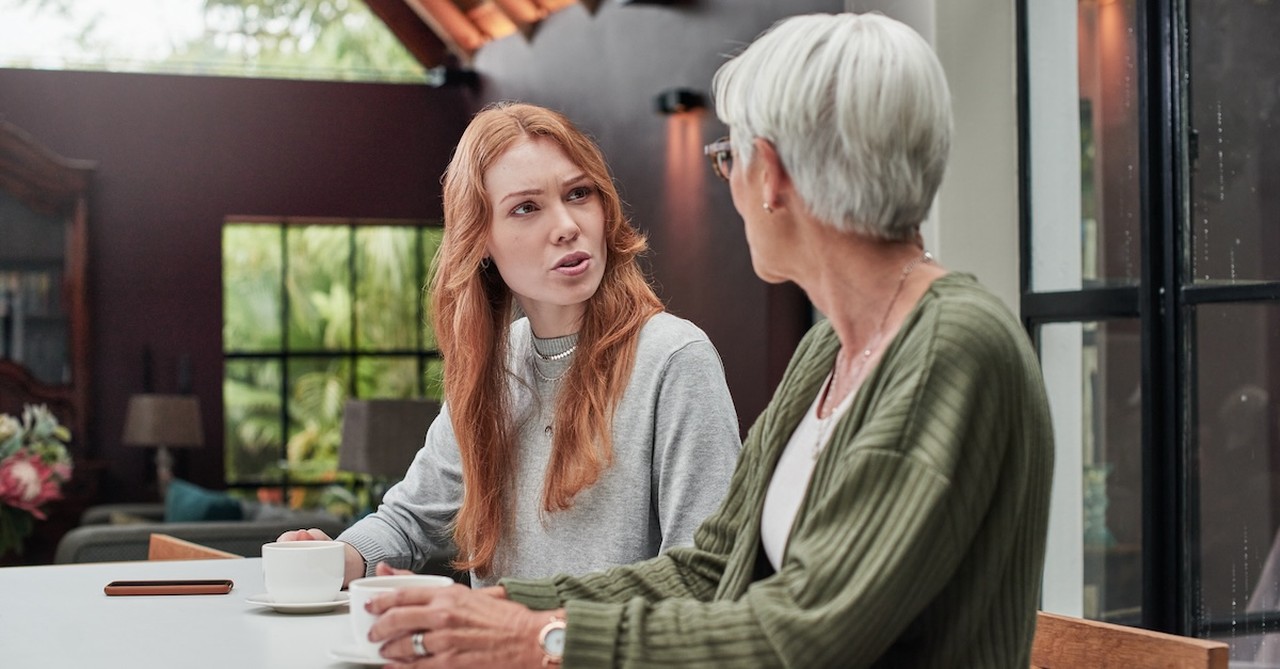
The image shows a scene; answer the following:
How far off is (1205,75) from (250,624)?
3024mm

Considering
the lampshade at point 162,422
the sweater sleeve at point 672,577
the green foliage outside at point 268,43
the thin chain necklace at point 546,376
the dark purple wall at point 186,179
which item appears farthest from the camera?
the green foliage outside at point 268,43

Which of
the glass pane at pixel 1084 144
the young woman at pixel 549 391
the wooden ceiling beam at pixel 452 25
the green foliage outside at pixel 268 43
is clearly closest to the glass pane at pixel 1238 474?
the glass pane at pixel 1084 144

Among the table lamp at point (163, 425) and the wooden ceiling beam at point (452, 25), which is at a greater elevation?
the wooden ceiling beam at point (452, 25)

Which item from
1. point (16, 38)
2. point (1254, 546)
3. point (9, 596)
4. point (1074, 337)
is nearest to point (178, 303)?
point (16, 38)

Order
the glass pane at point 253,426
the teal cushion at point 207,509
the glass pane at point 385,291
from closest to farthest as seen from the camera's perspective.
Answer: the teal cushion at point 207,509 < the glass pane at point 253,426 < the glass pane at point 385,291

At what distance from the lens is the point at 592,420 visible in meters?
1.81

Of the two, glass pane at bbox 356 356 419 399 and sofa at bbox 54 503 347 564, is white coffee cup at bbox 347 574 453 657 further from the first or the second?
glass pane at bbox 356 356 419 399

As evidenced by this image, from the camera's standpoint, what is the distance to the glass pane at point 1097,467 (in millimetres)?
4043

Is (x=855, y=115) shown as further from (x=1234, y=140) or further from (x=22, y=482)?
(x=22, y=482)

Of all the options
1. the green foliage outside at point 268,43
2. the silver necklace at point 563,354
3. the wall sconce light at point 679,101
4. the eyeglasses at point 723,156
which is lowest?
A: the silver necklace at point 563,354

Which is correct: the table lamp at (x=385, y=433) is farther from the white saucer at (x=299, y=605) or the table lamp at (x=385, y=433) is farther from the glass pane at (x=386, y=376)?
the glass pane at (x=386, y=376)

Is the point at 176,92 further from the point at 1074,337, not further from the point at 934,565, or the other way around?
the point at 934,565

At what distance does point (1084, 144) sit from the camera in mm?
4211

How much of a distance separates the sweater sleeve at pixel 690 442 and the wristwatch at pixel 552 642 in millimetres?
592
